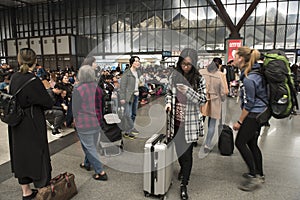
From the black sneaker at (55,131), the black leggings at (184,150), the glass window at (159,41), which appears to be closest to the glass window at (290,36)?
the glass window at (159,41)

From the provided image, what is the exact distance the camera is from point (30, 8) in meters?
19.8

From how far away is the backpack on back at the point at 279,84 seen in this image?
1.98 m

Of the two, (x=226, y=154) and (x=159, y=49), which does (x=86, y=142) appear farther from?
(x=159, y=49)

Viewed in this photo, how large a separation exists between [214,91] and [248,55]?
99 centimetres

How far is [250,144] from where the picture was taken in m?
2.32

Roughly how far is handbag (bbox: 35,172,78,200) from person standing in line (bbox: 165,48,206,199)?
1.05m

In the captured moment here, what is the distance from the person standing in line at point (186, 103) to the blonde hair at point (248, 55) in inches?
19.9

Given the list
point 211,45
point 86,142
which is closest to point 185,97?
point 86,142

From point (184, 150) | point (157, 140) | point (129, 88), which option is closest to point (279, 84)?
point (184, 150)

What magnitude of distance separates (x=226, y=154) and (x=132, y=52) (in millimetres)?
15182

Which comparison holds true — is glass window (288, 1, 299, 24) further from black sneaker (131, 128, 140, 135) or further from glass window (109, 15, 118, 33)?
black sneaker (131, 128, 140, 135)

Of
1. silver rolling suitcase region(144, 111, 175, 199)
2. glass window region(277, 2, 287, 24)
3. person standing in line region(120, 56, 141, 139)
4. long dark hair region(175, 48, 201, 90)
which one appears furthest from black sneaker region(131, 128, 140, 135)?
glass window region(277, 2, 287, 24)

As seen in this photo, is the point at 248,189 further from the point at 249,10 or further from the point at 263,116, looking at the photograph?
the point at 249,10

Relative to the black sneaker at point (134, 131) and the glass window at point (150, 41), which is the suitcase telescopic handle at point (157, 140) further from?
the glass window at point (150, 41)
